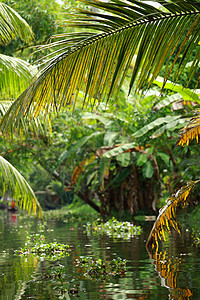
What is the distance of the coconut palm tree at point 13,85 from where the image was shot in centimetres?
703

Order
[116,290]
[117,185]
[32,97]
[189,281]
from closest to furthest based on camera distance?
[32,97] < [116,290] < [189,281] < [117,185]

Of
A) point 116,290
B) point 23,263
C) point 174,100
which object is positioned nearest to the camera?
point 116,290

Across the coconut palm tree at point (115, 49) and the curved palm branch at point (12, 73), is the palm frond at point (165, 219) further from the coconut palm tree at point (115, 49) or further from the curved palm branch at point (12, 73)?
the curved palm branch at point (12, 73)

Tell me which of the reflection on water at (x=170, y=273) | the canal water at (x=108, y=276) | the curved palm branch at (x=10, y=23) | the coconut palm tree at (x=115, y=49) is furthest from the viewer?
the curved palm branch at (x=10, y=23)

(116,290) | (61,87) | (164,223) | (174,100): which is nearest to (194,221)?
(174,100)

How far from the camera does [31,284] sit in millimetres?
5051

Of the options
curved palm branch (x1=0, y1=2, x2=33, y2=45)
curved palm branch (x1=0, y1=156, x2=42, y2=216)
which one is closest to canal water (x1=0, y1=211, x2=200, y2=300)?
curved palm branch (x1=0, y1=156, x2=42, y2=216)

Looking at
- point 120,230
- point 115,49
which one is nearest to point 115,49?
point 115,49

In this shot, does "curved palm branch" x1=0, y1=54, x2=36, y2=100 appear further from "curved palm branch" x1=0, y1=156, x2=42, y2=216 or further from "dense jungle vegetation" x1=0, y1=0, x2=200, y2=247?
"curved palm branch" x1=0, y1=156, x2=42, y2=216

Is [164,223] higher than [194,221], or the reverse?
[164,223]

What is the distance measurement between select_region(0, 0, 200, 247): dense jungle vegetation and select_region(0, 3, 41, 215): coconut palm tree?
2cm

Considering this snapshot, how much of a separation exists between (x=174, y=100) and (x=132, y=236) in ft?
16.8

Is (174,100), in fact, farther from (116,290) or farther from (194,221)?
(116,290)

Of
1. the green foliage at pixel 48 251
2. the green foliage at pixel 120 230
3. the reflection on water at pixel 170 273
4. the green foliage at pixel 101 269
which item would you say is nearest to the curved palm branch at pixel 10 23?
the green foliage at pixel 48 251
